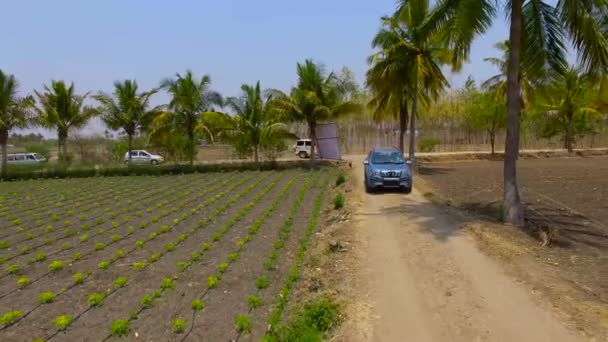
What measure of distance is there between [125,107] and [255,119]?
305 inches

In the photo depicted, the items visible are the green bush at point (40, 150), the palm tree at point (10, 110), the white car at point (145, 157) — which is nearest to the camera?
the palm tree at point (10, 110)

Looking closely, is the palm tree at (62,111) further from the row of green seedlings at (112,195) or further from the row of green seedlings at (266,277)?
the row of green seedlings at (266,277)

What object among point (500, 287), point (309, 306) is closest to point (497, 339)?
point (500, 287)

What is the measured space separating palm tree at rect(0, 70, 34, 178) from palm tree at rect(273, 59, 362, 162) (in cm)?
1435

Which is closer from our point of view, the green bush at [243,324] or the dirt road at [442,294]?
the dirt road at [442,294]

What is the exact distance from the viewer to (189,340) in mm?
5379

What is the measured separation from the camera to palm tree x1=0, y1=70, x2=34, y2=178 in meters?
26.9

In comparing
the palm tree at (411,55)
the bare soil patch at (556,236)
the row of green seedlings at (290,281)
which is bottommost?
the row of green seedlings at (290,281)

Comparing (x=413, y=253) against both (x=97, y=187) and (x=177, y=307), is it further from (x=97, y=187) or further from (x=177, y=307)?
(x=97, y=187)

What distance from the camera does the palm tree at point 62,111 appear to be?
93.2 feet

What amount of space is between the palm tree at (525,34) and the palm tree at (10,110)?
80.5 feet

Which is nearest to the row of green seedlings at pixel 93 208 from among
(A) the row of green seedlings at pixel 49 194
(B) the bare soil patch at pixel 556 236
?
(A) the row of green seedlings at pixel 49 194

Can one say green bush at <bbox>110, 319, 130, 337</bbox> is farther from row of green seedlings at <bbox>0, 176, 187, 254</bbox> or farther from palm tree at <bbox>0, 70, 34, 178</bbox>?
palm tree at <bbox>0, 70, 34, 178</bbox>

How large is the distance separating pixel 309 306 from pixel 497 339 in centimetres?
209
